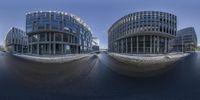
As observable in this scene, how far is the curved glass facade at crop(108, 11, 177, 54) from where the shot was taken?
200ft

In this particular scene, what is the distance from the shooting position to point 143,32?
214ft

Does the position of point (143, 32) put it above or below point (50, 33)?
above

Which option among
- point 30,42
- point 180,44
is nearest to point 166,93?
point 30,42

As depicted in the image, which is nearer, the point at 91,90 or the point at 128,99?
the point at 128,99

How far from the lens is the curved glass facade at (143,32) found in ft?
200

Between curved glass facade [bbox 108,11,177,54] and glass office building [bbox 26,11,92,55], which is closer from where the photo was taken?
glass office building [bbox 26,11,92,55]

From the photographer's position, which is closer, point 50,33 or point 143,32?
point 50,33

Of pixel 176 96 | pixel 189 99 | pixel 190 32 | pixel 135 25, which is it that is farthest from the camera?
pixel 190 32

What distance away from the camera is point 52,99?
5910 millimetres

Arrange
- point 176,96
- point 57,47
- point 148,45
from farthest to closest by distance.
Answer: point 148,45, point 57,47, point 176,96

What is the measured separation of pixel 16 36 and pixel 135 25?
4149cm

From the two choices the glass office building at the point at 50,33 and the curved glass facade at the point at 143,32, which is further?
the curved glass facade at the point at 143,32

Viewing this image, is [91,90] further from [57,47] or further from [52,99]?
[57,47]

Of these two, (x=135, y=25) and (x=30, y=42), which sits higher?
(x=135, y=25)
